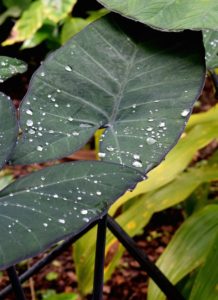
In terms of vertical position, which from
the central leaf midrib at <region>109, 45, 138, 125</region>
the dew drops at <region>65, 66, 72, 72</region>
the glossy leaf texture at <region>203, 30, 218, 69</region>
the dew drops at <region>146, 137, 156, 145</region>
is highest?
the dew drops at <region>65, 66, 72, 72</region>

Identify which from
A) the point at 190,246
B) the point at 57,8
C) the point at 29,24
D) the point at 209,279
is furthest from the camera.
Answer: the point at 29,24

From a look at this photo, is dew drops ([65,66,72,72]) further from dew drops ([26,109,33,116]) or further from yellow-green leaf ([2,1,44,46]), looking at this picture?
yellow-green leaf ([2,1,44,46])

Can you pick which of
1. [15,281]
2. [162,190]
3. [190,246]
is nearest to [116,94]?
[15,281]

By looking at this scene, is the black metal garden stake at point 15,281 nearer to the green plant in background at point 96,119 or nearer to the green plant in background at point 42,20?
the green plant in background at point 96,119

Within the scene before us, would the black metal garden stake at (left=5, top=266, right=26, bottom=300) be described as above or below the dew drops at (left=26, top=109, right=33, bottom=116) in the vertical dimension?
below

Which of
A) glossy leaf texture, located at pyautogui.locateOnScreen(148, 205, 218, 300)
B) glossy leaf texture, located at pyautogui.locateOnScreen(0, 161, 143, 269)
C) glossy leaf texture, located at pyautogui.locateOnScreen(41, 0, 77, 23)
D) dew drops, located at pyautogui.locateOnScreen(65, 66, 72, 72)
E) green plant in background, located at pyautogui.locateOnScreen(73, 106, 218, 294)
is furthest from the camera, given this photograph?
glossy leaf texture, located at pyautogui.locateOnScreen(41, 0, 77, 23)

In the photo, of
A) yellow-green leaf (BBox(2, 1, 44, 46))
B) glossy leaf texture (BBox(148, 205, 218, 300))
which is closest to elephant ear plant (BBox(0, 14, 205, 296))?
glossy leaf texture (BBox(148, 205, 218, 300))

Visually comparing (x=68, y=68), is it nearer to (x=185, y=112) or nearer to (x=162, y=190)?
(x=185, y=112)
